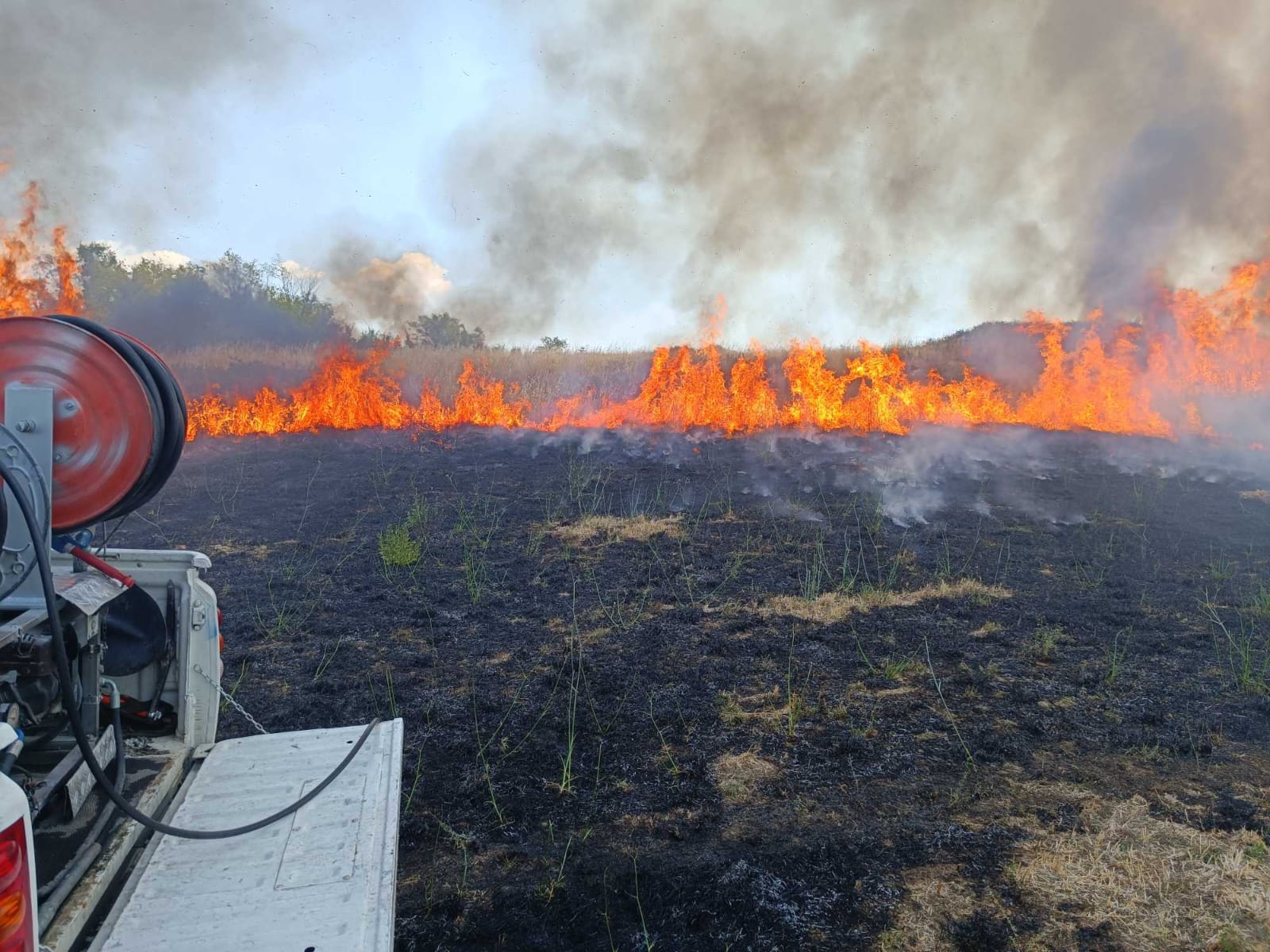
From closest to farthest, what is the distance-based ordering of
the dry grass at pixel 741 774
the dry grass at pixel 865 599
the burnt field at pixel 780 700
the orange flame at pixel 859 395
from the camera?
the burnt field at pixel 780 700 → the dry grass at pixel 741 774 → the dry grass at pixel 865 599 → the orange flame at pixel 859 395

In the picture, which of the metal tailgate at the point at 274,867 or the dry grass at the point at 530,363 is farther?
the dry grass at the point at 530,363

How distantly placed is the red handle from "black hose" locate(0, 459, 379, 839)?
1.01 ft

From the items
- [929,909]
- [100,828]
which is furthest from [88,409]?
[929,909]

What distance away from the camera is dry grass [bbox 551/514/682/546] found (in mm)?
8445

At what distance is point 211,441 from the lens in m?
14.4

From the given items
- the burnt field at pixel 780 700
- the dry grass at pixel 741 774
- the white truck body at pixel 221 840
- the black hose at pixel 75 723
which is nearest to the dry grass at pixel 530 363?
the burnt field at pixel 780 700

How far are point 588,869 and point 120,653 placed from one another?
1.98m

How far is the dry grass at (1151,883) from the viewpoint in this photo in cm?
271

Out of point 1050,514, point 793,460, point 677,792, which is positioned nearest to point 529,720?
point 677,792

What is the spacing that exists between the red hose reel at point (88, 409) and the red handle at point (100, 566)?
10 centimetres

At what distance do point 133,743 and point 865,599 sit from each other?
17.8 feet

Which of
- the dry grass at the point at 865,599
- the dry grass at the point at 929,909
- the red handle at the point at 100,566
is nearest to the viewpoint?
the red handle at the point at 100,566

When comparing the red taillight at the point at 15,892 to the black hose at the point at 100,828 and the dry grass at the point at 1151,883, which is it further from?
the dry grass at the point at 1151,883

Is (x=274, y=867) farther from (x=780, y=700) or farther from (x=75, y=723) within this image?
(x=780, y=700)
